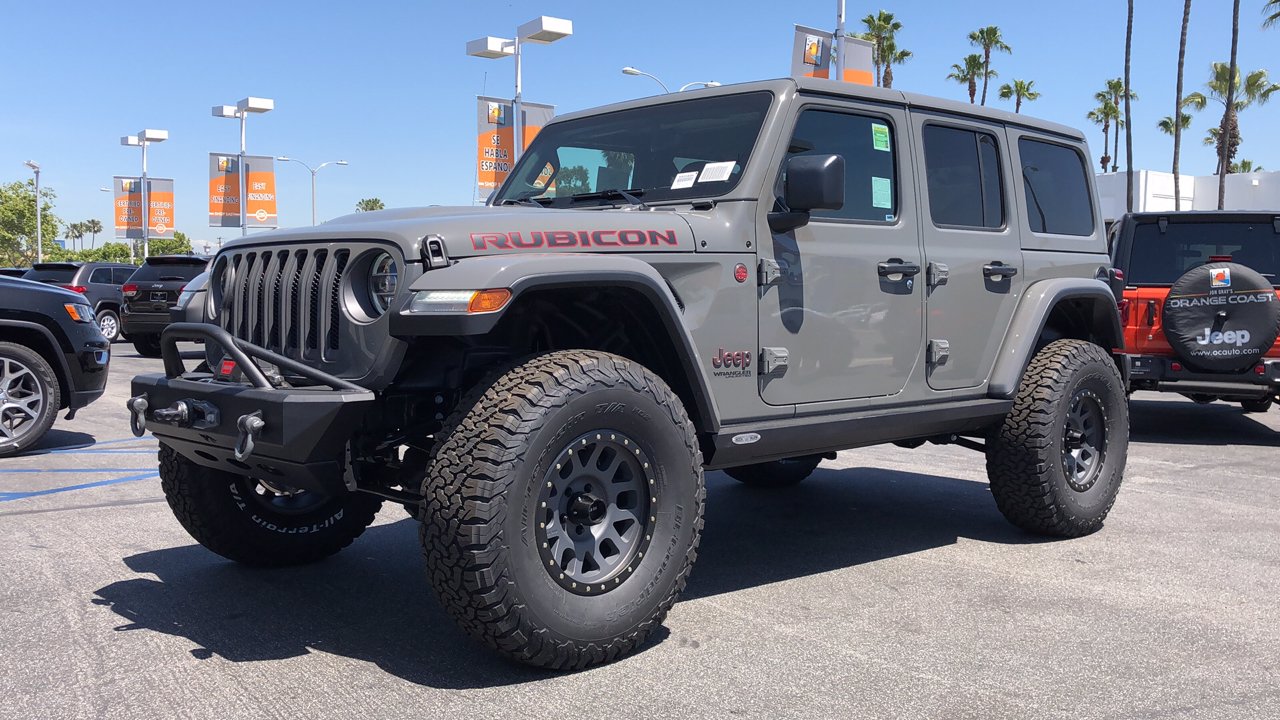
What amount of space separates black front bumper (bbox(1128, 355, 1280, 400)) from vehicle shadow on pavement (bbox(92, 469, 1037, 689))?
Answer: 3.04m

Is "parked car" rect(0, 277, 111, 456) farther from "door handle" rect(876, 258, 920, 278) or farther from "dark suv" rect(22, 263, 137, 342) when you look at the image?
"dark suv" rect(22, 263, 137, 342)

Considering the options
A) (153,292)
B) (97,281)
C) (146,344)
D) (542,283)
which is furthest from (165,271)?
(542,283)

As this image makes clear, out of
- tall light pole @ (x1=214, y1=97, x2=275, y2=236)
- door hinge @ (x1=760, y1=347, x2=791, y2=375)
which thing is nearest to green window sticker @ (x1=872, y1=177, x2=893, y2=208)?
door hinge @ (x1=760, y1=347, x2=791, y2=375)

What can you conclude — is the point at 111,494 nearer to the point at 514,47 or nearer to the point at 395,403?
the point at 395,403

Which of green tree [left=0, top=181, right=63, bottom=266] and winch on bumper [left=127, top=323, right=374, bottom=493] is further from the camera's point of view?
green tree [left=0, top=181, right=63, bottom=266]

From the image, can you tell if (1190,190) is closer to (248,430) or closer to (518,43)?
(518,43)

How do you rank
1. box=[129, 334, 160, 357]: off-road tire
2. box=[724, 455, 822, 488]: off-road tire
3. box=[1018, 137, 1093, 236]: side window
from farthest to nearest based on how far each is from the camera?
box=[129, 334, 160, 357]: off-road tire, box=[724, 455, 822, 488]: off-road tire, box=[1018, 137, 1093, 236]: side window

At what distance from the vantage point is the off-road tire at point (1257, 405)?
929 cm

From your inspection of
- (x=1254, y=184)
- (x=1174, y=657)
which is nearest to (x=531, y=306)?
(x=1174, y=657)

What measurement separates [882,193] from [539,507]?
7.68 feet

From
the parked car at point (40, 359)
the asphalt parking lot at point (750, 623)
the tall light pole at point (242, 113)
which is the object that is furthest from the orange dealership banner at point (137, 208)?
the asphalt parking lot at point (750, 623)

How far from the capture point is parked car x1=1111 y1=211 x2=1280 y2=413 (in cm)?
855

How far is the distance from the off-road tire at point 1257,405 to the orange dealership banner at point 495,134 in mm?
13443

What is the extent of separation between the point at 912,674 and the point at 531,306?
71.0 inches
